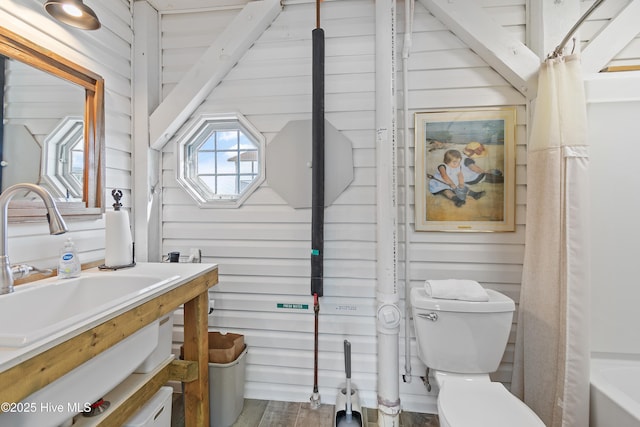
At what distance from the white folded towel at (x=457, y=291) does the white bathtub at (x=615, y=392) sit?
2.03 ft

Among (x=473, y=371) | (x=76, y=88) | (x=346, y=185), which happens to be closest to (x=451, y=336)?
(x=473, y=371)

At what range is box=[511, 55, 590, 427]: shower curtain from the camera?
1.38 meters

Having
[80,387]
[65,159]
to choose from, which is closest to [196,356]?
[80,387]

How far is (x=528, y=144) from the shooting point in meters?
1.63

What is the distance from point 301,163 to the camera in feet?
6.17

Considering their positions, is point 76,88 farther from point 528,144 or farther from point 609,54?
point 609,54

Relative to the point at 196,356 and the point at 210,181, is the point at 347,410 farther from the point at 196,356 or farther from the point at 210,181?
the point at 210,181

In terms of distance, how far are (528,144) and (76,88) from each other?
2482 mm

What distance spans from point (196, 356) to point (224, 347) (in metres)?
0.35

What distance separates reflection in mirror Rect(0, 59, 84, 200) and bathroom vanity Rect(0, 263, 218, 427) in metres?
0.46

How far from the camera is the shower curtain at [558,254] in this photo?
1382 mm

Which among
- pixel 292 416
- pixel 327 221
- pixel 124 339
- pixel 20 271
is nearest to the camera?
pixel 124 339

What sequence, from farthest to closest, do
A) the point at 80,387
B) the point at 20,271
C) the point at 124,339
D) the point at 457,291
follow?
the point at 457,291
the point at 20,271
the point at 124,339
the point at 80,387

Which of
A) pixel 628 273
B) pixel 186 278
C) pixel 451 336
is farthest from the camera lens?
pixel 628 273
